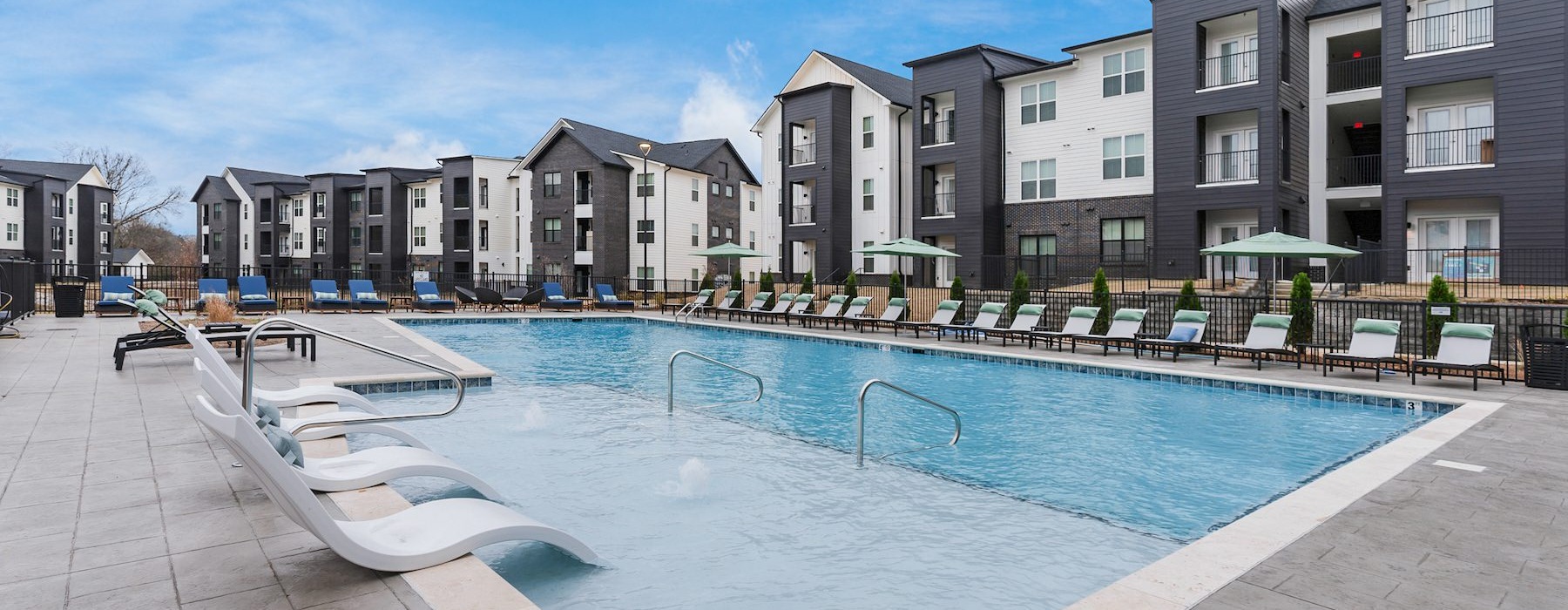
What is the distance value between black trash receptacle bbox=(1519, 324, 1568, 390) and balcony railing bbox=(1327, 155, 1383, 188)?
14753 mm

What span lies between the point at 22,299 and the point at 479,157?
3169 cm

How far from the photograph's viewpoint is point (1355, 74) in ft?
74.5

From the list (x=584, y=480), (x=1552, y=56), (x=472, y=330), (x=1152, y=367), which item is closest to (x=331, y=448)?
(x=584, y=480)

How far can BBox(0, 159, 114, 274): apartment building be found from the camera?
4991 centimetres

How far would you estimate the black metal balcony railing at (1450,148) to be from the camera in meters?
19.5

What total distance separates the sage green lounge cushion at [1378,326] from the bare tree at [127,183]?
74579mm

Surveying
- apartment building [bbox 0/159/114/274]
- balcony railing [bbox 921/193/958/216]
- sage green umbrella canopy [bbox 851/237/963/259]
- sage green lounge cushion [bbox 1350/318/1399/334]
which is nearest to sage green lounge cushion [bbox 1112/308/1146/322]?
sage green lounge cushion [bbox 1350/318/1399/334]

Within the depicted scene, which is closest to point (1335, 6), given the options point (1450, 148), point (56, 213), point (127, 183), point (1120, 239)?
point (1450, 148)

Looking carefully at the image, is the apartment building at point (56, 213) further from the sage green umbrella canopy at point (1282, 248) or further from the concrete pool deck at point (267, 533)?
the sage green umbrella canopy at point (1282, 248)

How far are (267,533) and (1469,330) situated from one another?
541 inches

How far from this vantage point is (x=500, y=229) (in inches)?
1884

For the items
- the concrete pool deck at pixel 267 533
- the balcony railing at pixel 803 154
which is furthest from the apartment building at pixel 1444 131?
the balcony railing at pixel 803 154

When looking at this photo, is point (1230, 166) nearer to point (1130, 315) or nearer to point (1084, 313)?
point (1084, 313)

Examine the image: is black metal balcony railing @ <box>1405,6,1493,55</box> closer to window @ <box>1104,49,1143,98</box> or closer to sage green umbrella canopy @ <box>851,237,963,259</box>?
window @ <box>1104,49,1143,98</box>
